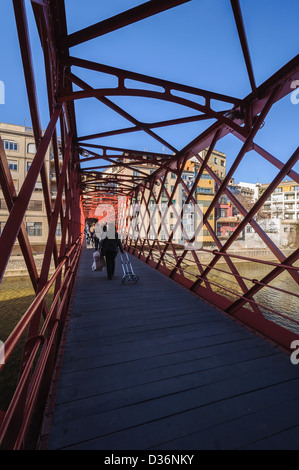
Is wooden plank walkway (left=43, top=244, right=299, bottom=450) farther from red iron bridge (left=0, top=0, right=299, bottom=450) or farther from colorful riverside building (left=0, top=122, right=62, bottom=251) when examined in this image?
colorful riverside building (left=0, top=122, right=62, bottom=251)

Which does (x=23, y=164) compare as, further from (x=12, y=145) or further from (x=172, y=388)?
(x=172, y=388)

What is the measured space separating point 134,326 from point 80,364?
1.22 meters

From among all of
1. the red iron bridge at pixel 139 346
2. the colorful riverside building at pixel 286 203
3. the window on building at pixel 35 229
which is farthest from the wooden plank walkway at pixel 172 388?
the colorful riverside building at pixel 286 203

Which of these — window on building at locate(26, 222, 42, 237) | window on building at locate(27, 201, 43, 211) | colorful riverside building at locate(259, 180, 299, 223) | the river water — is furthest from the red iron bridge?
colorful riverside building at locate(259, 180, 299, 223)

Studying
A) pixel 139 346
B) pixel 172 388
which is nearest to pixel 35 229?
pixel 139 346

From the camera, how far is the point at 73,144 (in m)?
6.86

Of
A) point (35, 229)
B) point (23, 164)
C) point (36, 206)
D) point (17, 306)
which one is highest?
point (23, 164)

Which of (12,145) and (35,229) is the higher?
(12,145)

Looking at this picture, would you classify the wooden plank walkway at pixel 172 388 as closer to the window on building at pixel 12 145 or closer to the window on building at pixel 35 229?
the window on building at pixel 35 229

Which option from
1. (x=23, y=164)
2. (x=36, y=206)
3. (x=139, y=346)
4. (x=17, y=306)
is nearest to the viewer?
(x=139, y=346)

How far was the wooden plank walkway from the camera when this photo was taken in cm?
179

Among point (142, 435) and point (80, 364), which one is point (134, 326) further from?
point (142, 435)

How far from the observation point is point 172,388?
2.32 m
